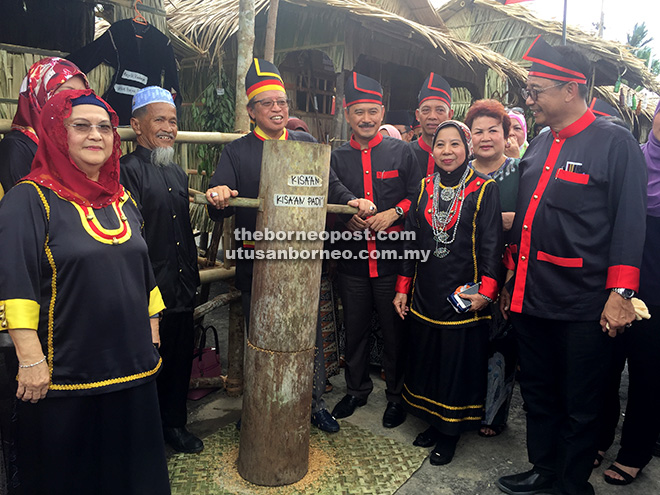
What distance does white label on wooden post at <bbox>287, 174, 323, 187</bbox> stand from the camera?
237 cm

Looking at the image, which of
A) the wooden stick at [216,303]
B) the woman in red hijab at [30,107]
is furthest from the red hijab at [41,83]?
the wooden stick at [216,303]

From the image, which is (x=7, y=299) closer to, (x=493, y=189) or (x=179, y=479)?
(x=179, y=479)

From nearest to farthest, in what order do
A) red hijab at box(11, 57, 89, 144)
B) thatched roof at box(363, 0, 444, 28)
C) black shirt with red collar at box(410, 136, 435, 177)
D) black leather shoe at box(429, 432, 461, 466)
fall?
red hijab at box(11, 57, 89, 144) < black leather shoe at box(429, 432, 461, 466) < black shirt with red collar at box(410, 136, 435, 177) < thatched roof at box(363, 0, 444, 28)

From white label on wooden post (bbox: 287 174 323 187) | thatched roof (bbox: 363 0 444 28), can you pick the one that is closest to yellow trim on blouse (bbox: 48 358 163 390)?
white label on wooden post (bbox: 287 174 323 187)

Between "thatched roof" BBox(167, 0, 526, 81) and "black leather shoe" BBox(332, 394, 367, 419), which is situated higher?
"thatched roof" BBox(167, 0, 526, 81)

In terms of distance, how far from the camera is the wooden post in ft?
7.82

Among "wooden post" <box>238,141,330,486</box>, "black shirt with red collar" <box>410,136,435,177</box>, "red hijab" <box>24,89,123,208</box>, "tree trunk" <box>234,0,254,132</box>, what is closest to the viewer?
"red hijab" <box>24,89,123,208</box>

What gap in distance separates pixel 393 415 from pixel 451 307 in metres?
0.95

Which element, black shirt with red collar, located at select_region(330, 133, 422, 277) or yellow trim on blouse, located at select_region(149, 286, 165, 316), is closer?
yellow trim on blouse, located at select_region(149, 286, 165, 316)

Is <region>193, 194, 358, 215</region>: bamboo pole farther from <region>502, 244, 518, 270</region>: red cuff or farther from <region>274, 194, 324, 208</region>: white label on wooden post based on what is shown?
<region>502, 244, 518, 270</region>: red cuff

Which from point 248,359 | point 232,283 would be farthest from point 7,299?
point 232,283

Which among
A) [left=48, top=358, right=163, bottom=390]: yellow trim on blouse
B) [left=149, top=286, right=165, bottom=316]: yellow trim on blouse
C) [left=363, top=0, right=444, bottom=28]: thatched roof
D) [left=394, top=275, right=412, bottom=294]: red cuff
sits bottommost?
[left=48, top=358, right=163, bottom=390]: yellow trim on blouse

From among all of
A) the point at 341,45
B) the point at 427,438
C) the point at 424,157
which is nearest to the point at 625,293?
the point at 427,438

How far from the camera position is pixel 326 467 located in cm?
277
